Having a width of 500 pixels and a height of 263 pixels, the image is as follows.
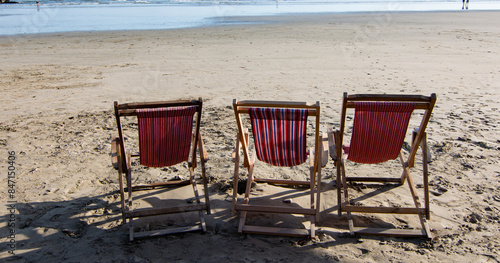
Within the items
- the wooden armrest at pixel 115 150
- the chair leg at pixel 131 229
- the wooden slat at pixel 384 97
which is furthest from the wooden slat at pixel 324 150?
the wooden armrest at pixel 115 150

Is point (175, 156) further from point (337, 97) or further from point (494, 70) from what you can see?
point (494, 70)

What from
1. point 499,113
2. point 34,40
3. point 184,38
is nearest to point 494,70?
point 499,113

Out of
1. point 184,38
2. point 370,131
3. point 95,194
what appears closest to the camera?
point 370,131

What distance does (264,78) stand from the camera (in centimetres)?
923

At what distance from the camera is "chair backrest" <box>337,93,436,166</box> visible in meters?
3.56

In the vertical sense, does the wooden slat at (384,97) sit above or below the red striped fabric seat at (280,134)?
above

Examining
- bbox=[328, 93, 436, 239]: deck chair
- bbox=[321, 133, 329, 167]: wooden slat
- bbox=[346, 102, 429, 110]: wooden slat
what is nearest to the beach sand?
bbox=[328, 93, 436, 239]: deck chair

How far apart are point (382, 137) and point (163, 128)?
188cm

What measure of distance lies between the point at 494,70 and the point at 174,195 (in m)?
8.21

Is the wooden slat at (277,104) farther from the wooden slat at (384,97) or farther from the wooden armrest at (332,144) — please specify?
the wooden armrest at (332,144)

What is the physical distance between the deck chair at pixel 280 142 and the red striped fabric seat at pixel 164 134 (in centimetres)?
46

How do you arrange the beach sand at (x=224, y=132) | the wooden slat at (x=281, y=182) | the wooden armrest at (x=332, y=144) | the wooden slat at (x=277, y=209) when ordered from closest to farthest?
the beach sand at (x=224, y=132)
the wooden slat at (x=277, y=209)
the wooden armrest at (x=332, y=144)
the wooden slat at (x=281, y=182)

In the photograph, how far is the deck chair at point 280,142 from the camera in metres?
3.59

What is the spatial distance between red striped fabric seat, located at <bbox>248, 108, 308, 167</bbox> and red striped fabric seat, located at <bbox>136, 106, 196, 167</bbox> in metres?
0.59
